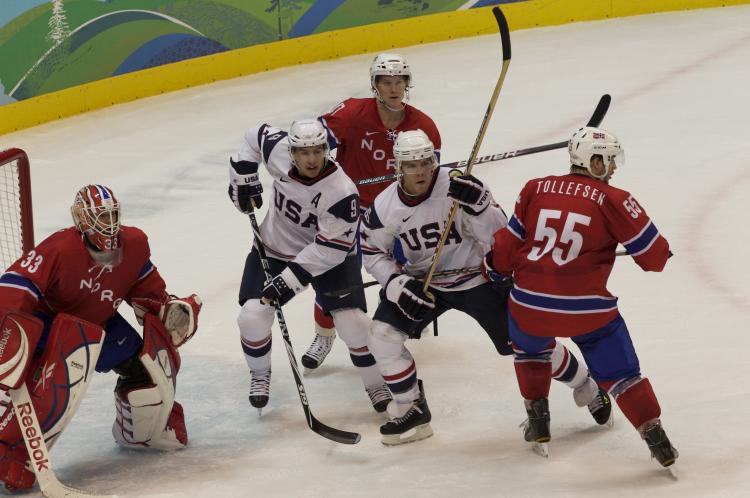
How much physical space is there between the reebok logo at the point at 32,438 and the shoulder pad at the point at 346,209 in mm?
1117

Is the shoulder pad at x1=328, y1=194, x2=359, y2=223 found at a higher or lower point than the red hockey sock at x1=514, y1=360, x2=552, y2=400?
higher

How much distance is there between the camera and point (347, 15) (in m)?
8.85

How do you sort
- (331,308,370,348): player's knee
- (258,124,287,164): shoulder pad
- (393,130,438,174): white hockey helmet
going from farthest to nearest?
(258,124,287,164): shoulder pad, (331,308,370,348): player's knee, (393,130,438,174): white hockey helmet

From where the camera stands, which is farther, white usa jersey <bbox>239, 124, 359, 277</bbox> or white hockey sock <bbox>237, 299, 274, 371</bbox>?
white hockey sock <bbox>237, 299, 274, 371</bbox>

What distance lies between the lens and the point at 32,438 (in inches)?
135

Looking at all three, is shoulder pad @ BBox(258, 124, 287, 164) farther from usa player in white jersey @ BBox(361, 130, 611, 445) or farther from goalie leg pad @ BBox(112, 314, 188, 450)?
goalie leg pad @ BBox(112, 314, 188, 450)

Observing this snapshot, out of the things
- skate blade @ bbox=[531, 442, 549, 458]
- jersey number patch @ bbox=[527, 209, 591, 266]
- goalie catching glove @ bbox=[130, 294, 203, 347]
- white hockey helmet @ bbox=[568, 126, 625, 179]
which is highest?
white hockey helmet @ bbox=[568, 126, 625, 179]

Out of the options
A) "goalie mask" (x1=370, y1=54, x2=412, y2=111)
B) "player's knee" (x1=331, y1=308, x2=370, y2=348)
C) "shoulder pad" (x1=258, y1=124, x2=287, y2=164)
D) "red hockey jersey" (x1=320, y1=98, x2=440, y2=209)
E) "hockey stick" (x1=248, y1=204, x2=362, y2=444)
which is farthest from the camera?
"red hockey jersey" (x1=320, y1=98, x2=440, y2=209)

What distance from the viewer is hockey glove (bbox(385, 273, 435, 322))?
3.74 meters

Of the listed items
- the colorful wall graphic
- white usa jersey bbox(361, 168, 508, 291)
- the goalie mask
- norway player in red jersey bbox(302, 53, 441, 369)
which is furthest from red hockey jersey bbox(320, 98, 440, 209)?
the colorful wall graphic

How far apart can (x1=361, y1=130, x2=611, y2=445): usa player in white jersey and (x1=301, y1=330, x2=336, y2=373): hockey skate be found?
0.68 meters

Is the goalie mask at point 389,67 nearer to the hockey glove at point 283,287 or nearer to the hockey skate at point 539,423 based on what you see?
the hockey glove at point 283,287

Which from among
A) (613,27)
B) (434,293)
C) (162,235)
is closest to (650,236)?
(434,293)

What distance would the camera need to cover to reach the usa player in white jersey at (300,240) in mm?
3951
